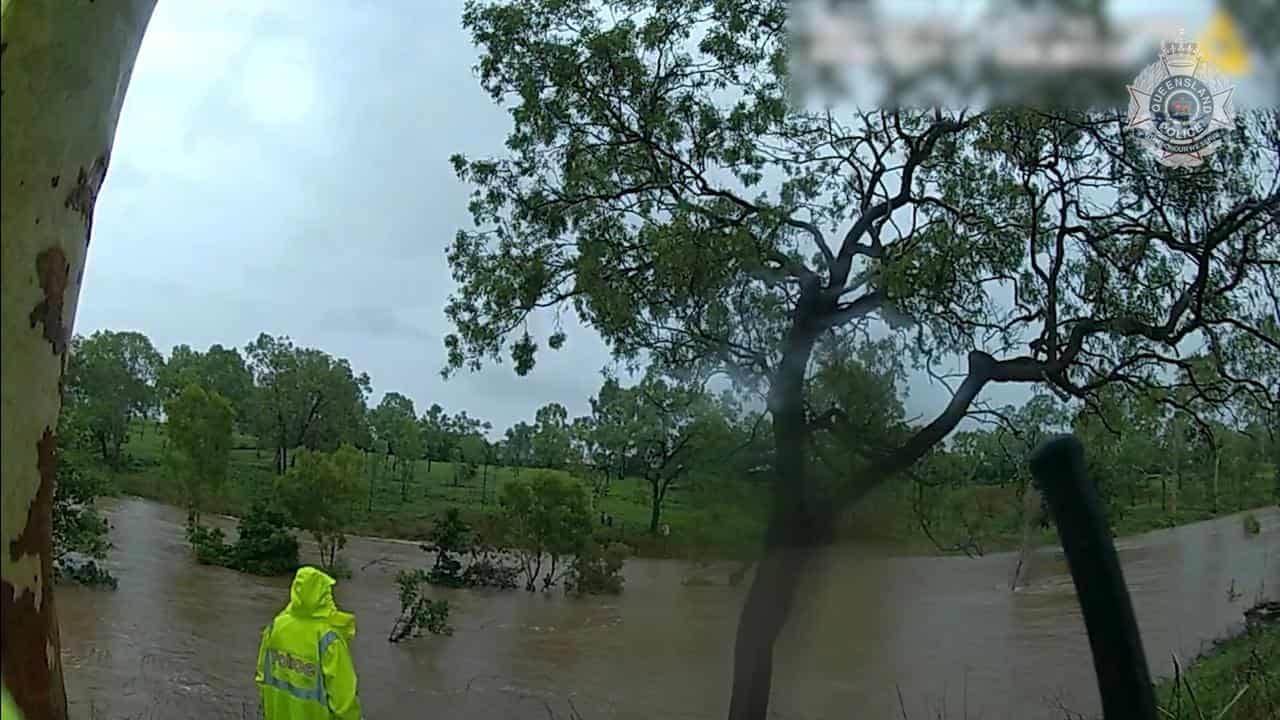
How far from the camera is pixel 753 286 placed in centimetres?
367

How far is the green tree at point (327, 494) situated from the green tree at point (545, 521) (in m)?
1.37

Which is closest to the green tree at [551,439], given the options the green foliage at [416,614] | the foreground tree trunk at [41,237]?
the green foliage at [416,614]

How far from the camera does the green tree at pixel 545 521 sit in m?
6.27

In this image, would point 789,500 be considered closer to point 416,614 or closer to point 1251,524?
point 1251,524

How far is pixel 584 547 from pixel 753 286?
3.18 meters

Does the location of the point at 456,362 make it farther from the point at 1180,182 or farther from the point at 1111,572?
the point at 1111,572

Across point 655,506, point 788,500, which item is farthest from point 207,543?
point 788,500

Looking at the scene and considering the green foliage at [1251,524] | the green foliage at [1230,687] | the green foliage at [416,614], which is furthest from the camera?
the green foliage at [416,614]

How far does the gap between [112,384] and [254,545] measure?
1.69 metres

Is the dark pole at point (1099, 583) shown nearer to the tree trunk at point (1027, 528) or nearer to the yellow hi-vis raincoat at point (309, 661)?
the yellow hi-vis raincoat at point (309, 661)

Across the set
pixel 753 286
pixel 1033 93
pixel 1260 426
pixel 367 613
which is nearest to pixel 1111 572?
pixel 1033 93

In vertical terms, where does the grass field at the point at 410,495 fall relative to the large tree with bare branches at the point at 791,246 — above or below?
below

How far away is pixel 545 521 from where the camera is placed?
21.3ft

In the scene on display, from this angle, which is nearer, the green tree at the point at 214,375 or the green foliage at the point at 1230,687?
the green foliage at the point at 1230,687
